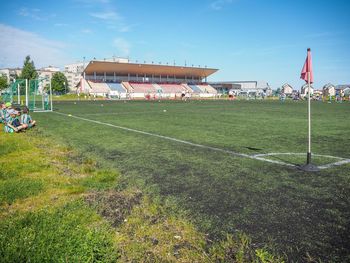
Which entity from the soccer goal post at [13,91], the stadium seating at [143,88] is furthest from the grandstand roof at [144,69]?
the soccer goal post at [13,91]

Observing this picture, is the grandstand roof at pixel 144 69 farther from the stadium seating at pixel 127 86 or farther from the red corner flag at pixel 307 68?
the red corner flag at pixel 307 68

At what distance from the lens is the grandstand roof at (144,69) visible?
74.8m

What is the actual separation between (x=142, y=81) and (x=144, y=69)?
180 inches

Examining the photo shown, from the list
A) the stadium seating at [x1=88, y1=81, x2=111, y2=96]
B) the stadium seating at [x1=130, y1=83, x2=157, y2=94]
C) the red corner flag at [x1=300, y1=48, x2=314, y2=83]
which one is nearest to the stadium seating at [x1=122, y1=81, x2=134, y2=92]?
the stadium seating at [x1=130, y1=83, x2=157, y2=94]

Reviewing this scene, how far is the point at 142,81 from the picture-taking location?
87188 mm

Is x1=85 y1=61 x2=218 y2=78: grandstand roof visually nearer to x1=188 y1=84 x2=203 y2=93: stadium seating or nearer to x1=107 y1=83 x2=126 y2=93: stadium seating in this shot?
x1=107 y1=83 x2=126 y2=93: stadium seating

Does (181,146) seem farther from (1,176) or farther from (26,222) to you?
(26,222)

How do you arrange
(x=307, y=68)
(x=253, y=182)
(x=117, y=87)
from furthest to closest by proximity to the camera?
(x=117, y=87), (x=307, y=68), (x=253, y=182)

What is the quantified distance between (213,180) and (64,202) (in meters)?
2.62

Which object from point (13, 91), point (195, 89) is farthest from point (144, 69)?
point (13, 91)

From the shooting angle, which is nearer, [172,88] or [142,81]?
[172,88]

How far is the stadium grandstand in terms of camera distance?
7418 cm

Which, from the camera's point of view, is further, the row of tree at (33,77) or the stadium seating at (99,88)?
the row of tree at (33,77)

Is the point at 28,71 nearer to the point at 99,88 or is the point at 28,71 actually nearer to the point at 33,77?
the point at 33,77
